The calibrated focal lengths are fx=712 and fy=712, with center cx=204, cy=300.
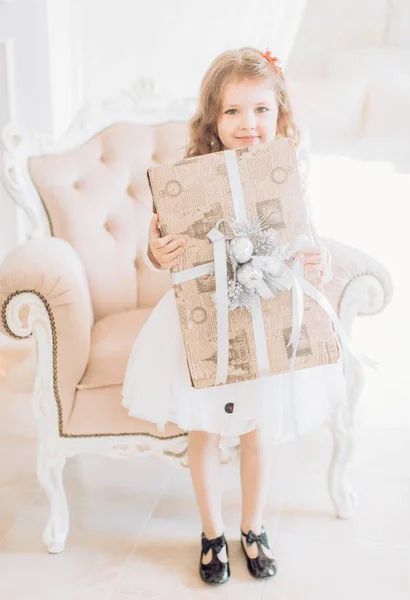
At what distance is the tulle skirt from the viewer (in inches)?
53.6

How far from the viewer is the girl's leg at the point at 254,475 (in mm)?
1477

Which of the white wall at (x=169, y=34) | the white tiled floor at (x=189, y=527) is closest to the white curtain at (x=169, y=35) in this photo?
the white wall at (x=169, y=34)

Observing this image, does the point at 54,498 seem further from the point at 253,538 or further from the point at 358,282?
the point at 358,282

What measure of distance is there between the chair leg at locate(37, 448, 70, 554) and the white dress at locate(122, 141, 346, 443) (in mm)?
269

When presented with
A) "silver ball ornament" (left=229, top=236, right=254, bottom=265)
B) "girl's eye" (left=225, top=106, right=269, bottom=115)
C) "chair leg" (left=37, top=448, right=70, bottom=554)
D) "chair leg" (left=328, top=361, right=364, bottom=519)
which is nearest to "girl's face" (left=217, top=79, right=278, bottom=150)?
"girl's eye" (left=225, top=106, right=269, bottom=115)

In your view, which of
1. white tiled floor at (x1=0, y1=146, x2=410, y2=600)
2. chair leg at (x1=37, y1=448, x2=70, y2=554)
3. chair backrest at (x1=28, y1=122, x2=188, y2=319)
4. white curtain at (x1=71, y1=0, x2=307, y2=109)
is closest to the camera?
white tiled floor at (x1=0, y1=146, x2=410, y2=600)

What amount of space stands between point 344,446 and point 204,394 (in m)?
0.45

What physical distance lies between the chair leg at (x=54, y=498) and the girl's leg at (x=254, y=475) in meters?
0.41

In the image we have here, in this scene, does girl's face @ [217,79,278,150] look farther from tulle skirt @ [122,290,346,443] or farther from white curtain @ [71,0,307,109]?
white curtain @ [71,0,307,109]

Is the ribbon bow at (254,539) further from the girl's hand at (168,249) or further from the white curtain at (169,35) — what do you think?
the white curtain at (169,35)

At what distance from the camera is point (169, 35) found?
8.81ft

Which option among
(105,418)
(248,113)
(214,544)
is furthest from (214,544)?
(248,113)

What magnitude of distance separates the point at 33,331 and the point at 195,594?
637mm

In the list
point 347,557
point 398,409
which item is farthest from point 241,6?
point 347,557
